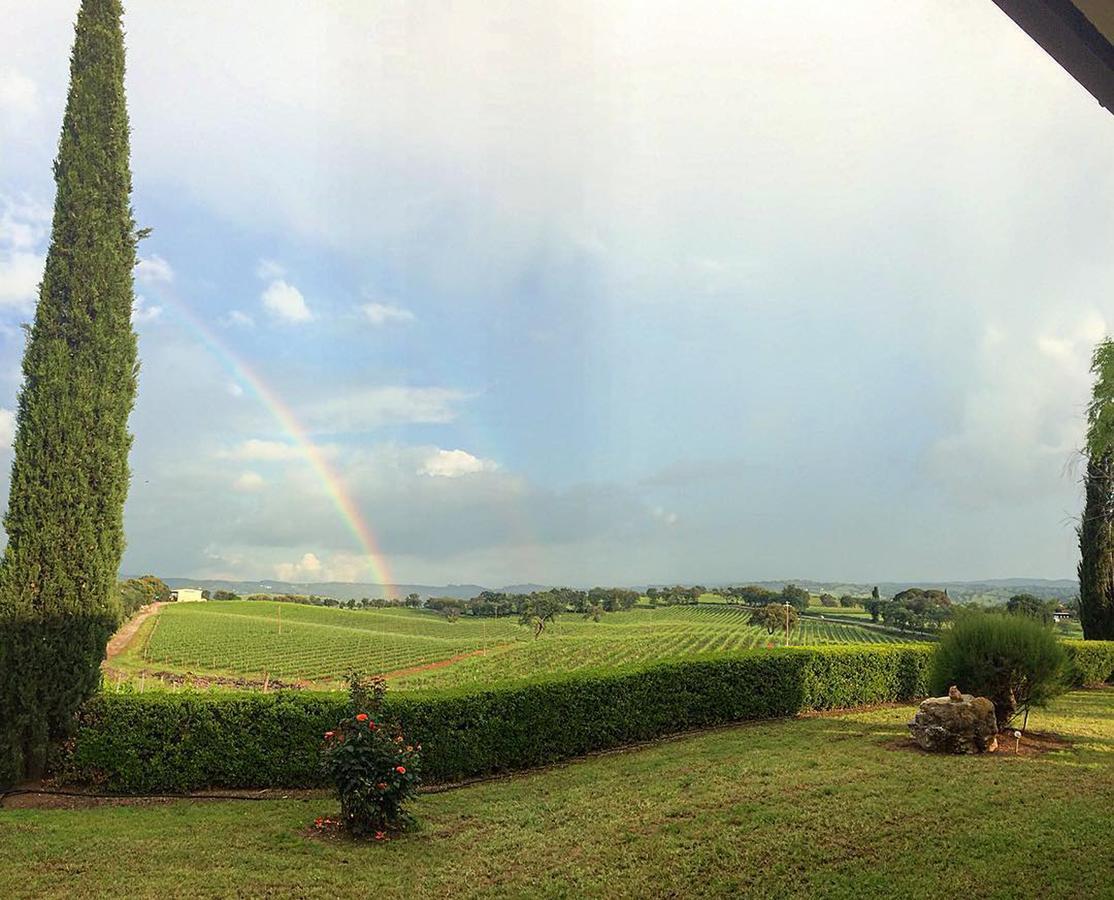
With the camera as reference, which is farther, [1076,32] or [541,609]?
[541,609]

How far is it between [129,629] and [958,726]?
185ft

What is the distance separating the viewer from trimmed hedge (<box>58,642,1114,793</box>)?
8102 millimetres

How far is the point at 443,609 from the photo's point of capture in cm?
6719

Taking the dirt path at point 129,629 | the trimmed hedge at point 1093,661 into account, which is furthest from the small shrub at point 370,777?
the dirt path at point 129,629

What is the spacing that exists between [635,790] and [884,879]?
3.08 m

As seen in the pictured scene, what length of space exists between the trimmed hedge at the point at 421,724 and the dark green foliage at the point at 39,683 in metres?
0.32

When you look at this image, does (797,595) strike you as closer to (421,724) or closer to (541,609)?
(541,609)

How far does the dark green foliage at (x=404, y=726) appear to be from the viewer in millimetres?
8102

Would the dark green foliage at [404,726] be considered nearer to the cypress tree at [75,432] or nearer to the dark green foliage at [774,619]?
the cypress tree at [75,432]

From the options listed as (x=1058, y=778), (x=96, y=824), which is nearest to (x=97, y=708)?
(x=96, y=824)

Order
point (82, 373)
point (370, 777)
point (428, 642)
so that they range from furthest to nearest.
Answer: point (428, 642)
point (82, 373)
point (370, 777)

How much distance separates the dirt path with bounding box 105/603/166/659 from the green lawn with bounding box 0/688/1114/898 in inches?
1134

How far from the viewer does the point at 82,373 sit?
355 inches

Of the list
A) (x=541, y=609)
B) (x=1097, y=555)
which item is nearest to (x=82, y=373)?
(x=1097, y=555)
